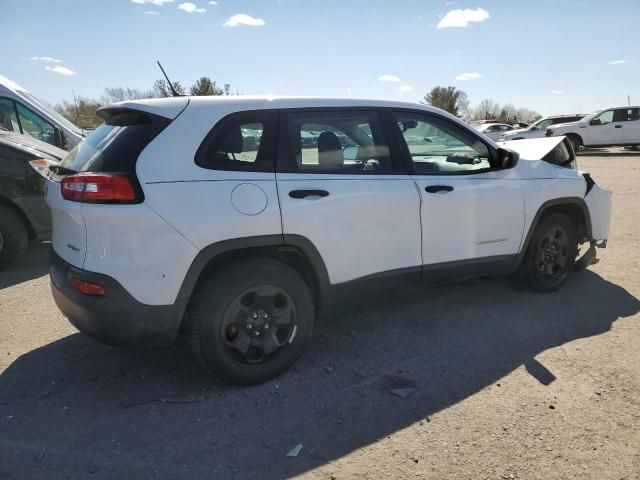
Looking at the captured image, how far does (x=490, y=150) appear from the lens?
13.3 feet

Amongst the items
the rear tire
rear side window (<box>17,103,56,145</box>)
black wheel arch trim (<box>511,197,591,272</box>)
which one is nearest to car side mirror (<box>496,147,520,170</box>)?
black wheel arch trim (<box>511,197,591,272</box>)

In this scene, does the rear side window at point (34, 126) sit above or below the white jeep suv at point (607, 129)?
above

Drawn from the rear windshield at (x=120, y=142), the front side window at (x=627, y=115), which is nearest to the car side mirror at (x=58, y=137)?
the rear windshield at (x=120, y=142)

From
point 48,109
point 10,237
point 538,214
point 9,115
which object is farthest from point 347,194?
point 48,109

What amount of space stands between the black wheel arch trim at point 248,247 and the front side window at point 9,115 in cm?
610

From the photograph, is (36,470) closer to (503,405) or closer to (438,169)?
(503,405)

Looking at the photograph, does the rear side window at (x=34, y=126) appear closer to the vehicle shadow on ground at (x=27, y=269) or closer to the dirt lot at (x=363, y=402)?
the vehicle shadow on ground at (x=27, y=269)

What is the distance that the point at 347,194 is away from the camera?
10.7ft

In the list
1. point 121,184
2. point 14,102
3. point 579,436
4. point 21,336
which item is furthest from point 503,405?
point 14,102

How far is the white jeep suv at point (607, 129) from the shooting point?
69.8 feet

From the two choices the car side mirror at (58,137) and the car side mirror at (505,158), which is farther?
the car side mirror at (58,137)

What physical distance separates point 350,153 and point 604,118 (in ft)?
73.7

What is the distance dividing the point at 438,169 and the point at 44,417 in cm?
309

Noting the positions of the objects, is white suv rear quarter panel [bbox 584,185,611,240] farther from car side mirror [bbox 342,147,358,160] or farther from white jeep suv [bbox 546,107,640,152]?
white jeep suv [bbox 546,107,640,152]
